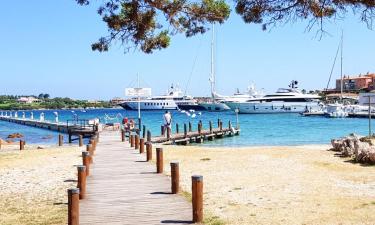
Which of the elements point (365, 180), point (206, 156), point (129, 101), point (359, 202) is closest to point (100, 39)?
point (359, 202)

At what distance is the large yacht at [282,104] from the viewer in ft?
378

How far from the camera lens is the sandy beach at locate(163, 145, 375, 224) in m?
11.3

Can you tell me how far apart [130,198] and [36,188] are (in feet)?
16.2

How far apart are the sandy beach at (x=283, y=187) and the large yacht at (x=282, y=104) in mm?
91956

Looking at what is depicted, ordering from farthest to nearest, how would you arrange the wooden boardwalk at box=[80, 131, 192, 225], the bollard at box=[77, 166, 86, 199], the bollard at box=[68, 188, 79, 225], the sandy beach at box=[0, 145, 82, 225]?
the bollard at box=[77, 166, 86, 199] < the sandy beach at box=[0, 145, 82, 225] < the wooden boardwalk at box=[80, 131, 192, 225] < the bollard at box=[68, 188, 79, 225]

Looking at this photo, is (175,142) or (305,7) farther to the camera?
(175,142)

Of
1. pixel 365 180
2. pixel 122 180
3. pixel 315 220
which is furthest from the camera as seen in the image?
pixel 365 180

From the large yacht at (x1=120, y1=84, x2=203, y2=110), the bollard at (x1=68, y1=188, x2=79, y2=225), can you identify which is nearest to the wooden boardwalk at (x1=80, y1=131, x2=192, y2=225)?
the bollard at (x1=68, y1=188, x2=79, y2=225)

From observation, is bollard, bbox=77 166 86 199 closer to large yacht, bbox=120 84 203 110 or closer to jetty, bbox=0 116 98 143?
jetty, bbox=0 116 98 143

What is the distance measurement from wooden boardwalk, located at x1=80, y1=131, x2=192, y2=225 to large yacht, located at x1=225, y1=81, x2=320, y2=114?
98993 mm

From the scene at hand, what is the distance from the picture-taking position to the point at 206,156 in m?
23.9

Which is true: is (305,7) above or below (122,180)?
above

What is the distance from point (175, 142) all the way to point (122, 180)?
2533 centimetres

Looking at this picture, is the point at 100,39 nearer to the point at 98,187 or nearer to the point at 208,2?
the point at 208,2
